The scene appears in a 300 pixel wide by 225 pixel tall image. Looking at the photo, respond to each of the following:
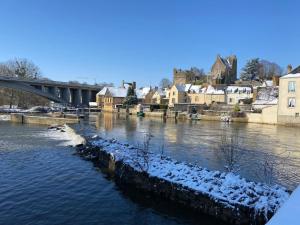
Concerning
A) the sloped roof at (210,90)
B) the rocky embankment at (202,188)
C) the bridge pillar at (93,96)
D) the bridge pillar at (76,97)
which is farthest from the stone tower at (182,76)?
the rocky embankment at (202,188)

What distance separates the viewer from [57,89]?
362 feet

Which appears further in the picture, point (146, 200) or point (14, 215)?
point (146, 200)

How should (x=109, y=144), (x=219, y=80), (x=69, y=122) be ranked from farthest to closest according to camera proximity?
(x=219, y=80) → (x=69, y=122) → (x=109, y=144)

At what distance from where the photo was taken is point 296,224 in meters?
5.56

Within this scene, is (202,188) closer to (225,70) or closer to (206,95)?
(206,95)

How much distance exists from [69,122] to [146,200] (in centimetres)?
4204

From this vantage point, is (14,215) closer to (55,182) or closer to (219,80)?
(55,182)

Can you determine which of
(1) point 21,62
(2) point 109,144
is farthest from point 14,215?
(1) point 21,62

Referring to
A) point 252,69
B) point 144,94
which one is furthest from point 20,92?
point 252,69

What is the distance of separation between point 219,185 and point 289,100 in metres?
48.9

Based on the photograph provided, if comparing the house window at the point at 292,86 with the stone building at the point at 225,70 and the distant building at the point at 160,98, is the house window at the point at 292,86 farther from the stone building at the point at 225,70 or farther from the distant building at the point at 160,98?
the stone building at the point at 225,70

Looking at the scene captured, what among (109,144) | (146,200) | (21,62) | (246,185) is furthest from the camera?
(21,62)

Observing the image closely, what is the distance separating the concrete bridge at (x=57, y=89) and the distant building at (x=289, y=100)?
62.0 meters

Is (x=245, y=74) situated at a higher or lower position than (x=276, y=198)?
higher
